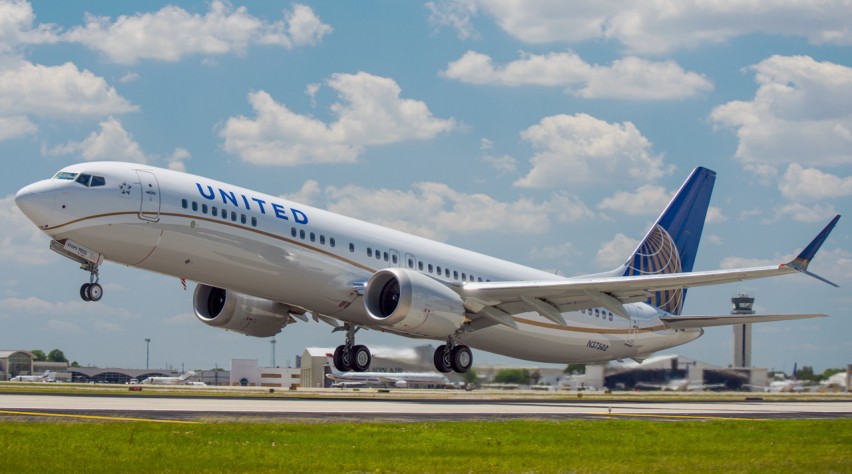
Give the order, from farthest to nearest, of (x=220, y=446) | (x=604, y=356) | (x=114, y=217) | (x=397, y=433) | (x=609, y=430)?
(x=604, y=356) → (x=114, y=217) → (x=609, y=430) → (x=397, y=433) → (x=220, y=446)

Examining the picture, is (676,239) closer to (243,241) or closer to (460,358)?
(460,358)

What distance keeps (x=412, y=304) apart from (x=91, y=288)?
933 centimetres

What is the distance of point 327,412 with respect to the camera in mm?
23656

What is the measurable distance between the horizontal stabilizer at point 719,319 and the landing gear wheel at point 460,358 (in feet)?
34.2

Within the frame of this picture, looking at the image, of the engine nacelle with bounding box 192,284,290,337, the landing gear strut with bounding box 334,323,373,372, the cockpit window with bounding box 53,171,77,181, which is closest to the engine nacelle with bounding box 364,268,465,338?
the landing gear strut with bounding box 334,323,373,372

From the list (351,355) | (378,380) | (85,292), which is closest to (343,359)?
(351,355)

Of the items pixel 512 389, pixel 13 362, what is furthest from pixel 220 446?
pixel 13 362

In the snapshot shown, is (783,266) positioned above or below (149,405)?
above

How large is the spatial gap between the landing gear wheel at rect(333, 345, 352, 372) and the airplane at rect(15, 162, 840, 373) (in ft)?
0.15

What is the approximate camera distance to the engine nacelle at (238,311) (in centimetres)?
3716

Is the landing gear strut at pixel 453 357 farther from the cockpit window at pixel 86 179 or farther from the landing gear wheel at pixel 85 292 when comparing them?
the cockpit window at pixel 86 179

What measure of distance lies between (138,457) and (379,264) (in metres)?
21.7

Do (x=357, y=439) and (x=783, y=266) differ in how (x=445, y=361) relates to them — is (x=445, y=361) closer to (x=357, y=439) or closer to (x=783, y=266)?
(x=783, y=266)

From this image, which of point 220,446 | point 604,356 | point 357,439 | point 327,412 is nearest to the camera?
point 220,446
